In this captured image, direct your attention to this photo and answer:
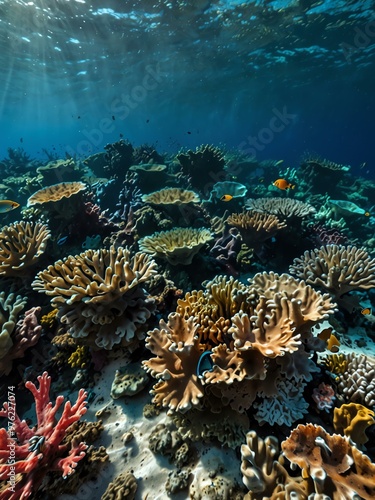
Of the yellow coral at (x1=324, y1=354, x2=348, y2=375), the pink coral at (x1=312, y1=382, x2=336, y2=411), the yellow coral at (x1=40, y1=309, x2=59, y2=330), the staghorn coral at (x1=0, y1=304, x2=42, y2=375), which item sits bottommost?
the yellow coral at (x1=40, y1=309, x2=59, y2=330)

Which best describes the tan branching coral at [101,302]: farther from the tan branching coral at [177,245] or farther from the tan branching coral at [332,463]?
the tan branching coral at [332,463]

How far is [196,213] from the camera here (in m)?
7.53

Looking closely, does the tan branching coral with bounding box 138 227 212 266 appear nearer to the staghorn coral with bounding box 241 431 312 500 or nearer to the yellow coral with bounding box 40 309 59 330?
the yellow coral with bounding box 40 309 59 330

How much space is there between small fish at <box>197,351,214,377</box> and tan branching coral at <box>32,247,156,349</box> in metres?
1.14

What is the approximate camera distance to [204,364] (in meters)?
2.50

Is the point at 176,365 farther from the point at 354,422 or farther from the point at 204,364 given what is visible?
the point at 354,422

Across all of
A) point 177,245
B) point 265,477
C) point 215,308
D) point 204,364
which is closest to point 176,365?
point 204,364

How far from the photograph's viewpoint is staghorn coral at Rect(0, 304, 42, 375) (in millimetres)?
3590

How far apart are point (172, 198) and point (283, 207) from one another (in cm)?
301

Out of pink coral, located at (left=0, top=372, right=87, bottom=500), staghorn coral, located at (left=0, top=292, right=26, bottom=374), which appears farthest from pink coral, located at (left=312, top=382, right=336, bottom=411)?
staghorn coral, located at (left=0, top=292, right=26, bottom=374)

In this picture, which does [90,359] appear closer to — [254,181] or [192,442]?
[192,442]

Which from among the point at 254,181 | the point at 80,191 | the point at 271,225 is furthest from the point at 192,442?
the point at 254,181

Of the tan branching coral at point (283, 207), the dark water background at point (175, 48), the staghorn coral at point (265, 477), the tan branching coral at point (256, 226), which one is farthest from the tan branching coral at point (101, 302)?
the dark water background at point (175, 48)

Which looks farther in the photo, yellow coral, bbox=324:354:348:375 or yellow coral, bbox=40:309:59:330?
yellow coral, bbox=40:309:59:330
